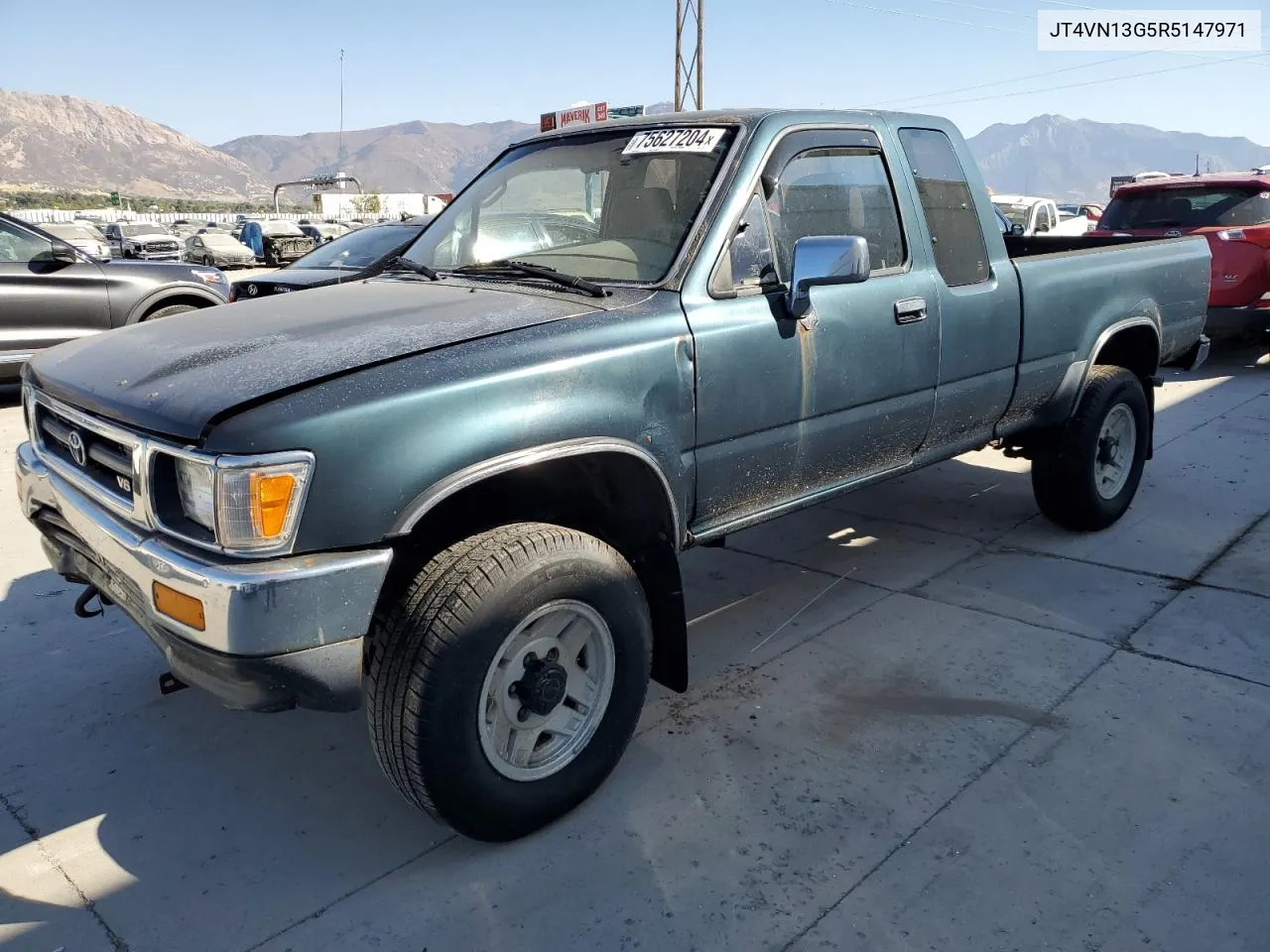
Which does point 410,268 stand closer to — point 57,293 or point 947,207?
point 947,207

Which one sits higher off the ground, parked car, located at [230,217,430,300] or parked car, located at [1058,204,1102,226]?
parked car, located at [1058,204,1102,226]

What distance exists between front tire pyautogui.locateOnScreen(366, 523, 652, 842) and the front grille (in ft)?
2.38

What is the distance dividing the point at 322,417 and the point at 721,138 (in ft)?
5.78

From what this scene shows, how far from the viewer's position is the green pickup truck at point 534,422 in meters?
2.24

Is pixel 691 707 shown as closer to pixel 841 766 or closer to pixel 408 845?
pixel 841 766

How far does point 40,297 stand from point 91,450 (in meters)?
6.74

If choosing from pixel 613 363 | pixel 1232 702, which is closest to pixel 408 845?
pixel 613 363

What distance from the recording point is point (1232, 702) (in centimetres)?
335

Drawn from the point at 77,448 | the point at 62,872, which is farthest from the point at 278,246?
the point at 62,872

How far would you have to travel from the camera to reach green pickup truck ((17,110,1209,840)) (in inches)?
88.3

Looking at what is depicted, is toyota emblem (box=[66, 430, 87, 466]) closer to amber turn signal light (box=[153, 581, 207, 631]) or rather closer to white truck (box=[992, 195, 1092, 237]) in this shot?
amber turn signal light (box=[153, 581, 207, 631])

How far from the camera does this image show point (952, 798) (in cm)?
285

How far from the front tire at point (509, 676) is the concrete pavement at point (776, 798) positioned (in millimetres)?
189

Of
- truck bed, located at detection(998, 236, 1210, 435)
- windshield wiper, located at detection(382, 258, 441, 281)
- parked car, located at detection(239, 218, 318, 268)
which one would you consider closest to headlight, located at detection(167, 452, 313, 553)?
windshield wiper, located at detection(382, 258, 441, 281)
